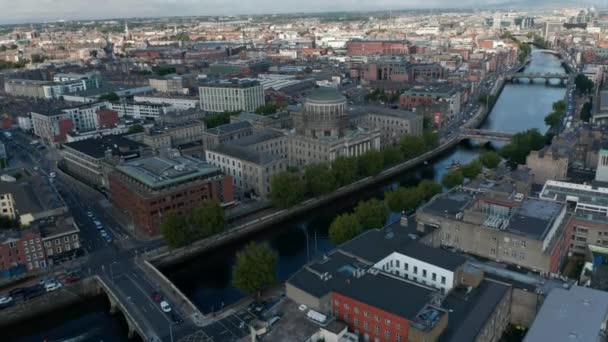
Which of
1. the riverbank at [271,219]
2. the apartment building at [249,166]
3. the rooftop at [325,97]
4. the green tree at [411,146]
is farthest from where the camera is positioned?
the green tree at [411,146]

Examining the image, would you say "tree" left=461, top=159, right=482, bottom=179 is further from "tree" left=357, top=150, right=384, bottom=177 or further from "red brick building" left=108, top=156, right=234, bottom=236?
"red brick building" left=108, top=156, right=234, bottom=236

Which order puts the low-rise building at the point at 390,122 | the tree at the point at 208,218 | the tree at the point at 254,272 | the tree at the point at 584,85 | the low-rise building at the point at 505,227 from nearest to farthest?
the tree at the point at 254,272 < the low-rise building at the point at 505,227 < the tree at the point at 208,218 < the low-rise building at the point at 390,122 < the tree at the point at 584,85

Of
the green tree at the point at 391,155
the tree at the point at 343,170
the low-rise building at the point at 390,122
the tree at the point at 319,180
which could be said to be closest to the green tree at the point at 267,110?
the low-rise building at the point at 390,122

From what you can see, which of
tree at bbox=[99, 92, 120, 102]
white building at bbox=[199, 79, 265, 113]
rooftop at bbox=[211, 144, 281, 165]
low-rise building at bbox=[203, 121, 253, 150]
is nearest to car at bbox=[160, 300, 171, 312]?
rooftop at bbox=[211, 144, 281, 165]

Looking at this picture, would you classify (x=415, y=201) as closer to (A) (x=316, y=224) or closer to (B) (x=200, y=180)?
(A) (x=316, y=224)

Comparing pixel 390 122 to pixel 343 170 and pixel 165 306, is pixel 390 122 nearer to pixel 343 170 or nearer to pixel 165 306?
pixel 343 170

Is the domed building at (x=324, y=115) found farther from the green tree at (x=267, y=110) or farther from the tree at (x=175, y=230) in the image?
the tree at (x=175, y=230)

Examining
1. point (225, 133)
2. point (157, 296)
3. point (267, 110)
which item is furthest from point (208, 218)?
point (267, 110)

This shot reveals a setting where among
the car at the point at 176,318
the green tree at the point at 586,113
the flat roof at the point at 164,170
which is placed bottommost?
the car at the point at 176,318
